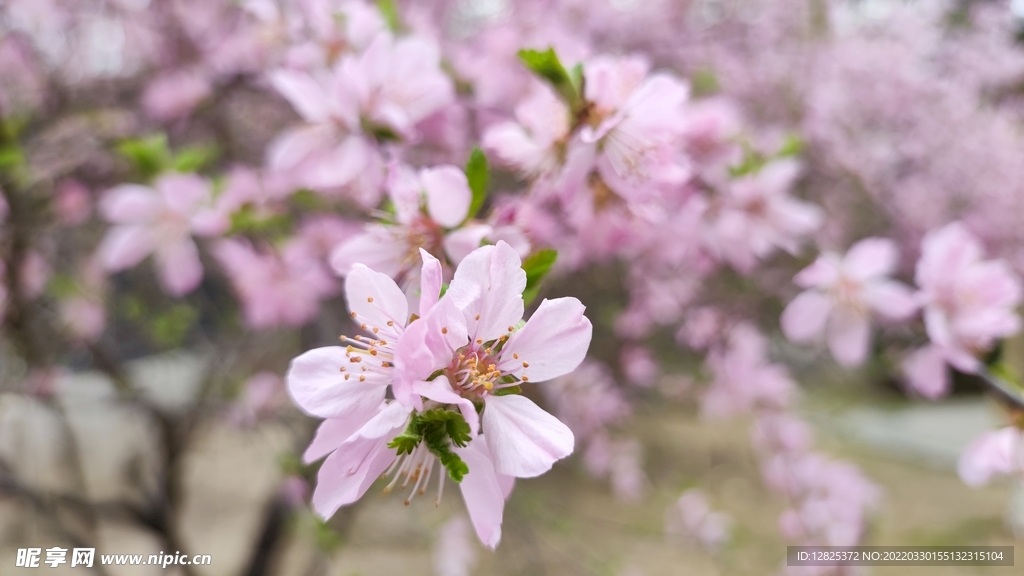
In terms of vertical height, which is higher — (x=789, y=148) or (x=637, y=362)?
(x=789, y=148)

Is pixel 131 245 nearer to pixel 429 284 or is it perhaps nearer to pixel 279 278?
pixel 279 278

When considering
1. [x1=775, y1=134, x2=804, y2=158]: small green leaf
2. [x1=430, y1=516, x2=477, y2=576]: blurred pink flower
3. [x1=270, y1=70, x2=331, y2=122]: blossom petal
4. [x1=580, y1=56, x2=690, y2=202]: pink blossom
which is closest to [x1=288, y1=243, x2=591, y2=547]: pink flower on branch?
[x1=580, y1=56, x2=690, y2=202]: pink blossom

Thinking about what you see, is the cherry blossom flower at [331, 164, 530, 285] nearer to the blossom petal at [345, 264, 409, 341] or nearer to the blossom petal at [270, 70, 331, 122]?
the blossom petal at [345, 264, 409, 341]

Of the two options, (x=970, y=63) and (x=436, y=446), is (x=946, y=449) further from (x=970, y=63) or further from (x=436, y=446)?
(x=436, y=446)

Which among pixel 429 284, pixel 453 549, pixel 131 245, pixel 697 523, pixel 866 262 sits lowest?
pixel 697 523

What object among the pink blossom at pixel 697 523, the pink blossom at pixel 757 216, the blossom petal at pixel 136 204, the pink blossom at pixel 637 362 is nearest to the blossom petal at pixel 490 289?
the pink blossom at pixel 757 216

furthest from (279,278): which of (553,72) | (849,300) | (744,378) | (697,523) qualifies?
(697,523)
